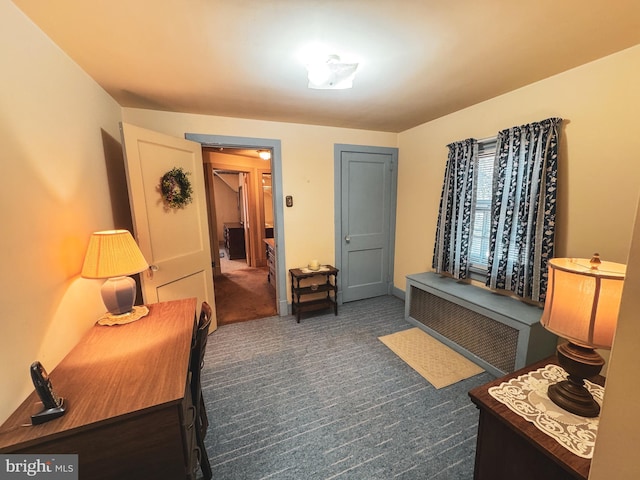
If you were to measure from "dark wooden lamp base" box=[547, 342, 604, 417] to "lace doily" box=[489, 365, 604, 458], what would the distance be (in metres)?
0.02

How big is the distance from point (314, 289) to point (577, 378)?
238 centimetres

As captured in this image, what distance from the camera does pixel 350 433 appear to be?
5.17ft

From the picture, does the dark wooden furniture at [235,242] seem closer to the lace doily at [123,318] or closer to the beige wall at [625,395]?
the lace doily at [123,318]

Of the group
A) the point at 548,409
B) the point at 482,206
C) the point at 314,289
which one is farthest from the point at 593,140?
the point at 314,289

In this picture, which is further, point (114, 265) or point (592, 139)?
point (592, 139)

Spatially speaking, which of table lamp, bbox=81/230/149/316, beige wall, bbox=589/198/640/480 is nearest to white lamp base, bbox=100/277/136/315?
table lamp, bbox=81/230/149/316

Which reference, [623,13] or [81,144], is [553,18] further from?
[81,144]

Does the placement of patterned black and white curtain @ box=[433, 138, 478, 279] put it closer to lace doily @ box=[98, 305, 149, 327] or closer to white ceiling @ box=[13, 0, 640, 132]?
white ceiling @ box=[13, 0, 640, 132]

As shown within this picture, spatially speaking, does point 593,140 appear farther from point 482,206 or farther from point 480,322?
point 480,322

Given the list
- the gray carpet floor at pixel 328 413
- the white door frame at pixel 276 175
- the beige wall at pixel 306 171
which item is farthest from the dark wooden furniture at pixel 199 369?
the beige wall at pixel 306 171

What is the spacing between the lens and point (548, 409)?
3.27ft

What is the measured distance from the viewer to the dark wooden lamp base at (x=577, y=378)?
907 mm

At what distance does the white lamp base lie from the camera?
4.90ft

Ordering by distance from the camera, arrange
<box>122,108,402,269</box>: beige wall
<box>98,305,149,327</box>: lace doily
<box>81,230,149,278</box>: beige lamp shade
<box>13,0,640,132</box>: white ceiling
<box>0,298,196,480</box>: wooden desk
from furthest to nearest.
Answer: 1. <box>122,108,402,269</box>: beige wall
2. <box>98,305,149,327</box>: lace doily
3. <box>81,230,149,278</box>: beige lamp shade
4. <box>13,0,640,132</box>: white ceiling
5. <box>0,298,196,480</box>: wooden desk
